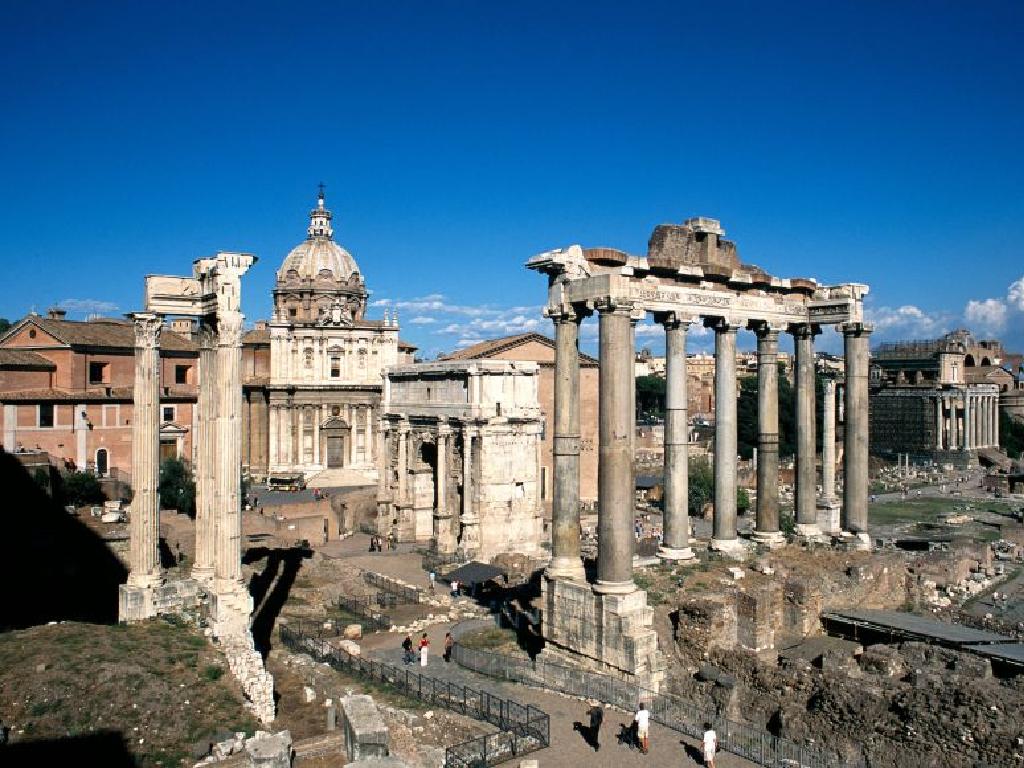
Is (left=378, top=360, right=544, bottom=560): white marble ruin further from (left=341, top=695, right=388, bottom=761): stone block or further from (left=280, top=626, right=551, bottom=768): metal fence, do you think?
(left=341, top=695, right=388, bottom=761): stone block

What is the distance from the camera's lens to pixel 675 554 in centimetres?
2186

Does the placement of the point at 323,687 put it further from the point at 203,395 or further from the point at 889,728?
the point at 889,728

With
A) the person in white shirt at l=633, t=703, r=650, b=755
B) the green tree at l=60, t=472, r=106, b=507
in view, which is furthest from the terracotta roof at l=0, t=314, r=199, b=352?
the person in white shirt at l=633, t=703, r=650, b=755

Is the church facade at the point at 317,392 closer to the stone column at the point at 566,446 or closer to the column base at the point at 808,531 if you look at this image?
the column base at the point at 808,531

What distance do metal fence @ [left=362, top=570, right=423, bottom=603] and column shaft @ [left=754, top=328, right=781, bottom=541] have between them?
1171 cm

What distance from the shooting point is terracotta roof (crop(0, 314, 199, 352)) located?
163 ft

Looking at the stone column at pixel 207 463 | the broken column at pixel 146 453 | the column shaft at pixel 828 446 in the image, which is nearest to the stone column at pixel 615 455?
the stone column at pixel 207 463

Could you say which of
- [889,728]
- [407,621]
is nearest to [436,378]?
[407,621]

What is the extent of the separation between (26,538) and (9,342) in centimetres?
2513

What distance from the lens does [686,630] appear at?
59.1 ft

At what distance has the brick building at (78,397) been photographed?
152 ft

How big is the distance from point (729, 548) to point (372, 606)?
12.4 m

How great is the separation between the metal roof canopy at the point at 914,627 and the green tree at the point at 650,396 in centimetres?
9728

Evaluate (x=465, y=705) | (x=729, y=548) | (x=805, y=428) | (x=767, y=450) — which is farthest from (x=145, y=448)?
(x=805, y=428)
